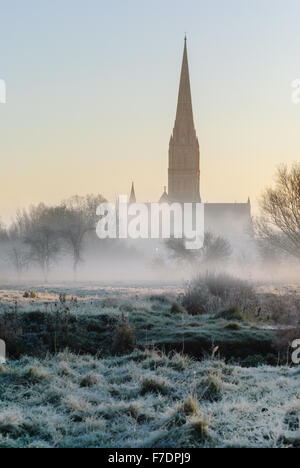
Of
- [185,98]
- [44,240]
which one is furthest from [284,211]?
[185,98]

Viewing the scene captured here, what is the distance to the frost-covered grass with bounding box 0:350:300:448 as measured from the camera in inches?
247

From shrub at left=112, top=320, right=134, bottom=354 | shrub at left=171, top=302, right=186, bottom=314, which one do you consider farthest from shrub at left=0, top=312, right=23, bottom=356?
shrub at left=171, top=302, right=186, bottom=314

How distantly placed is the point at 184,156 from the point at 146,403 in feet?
342

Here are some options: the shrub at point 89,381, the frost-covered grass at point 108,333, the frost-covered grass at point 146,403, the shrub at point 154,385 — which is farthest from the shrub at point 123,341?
the shrub at point 154,385

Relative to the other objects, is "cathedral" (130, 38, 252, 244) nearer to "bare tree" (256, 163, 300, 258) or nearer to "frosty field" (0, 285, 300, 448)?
"bare tree" (256, 163, 300, 258)

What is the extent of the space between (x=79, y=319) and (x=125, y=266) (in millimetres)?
50675

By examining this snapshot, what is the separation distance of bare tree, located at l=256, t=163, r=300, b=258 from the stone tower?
7762 cm

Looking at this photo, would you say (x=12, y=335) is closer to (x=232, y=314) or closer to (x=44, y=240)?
(x=232, y=314)

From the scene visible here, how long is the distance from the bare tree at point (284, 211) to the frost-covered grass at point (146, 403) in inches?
812

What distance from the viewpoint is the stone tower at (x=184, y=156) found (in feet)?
349

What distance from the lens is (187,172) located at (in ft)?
365
